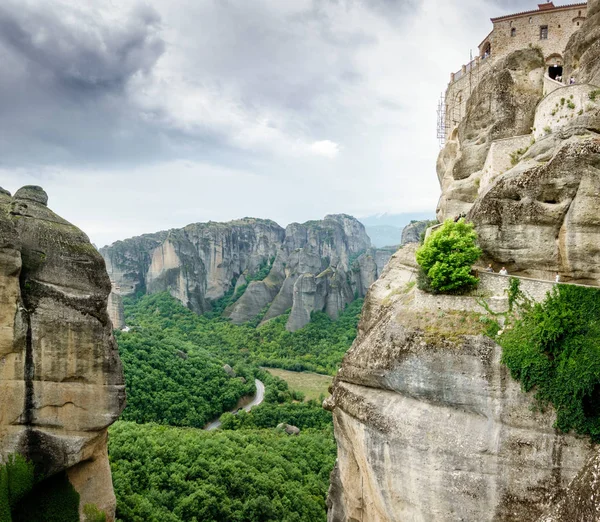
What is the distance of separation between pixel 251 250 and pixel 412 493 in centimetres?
8616

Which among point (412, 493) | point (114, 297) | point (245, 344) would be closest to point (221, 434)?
point (412, 493)

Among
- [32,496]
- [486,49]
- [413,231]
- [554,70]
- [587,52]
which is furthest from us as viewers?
[413,231]

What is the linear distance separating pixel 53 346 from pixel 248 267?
83.2 metres

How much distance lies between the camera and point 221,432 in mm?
29016

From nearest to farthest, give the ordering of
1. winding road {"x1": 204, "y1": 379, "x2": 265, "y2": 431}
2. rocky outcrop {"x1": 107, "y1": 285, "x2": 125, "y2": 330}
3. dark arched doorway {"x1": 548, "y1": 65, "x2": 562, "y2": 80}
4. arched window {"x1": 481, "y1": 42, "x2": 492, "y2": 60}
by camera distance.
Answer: dark arched doorway {"x1": 548, "y1": 65, "x2": 562, "y2": 80}, arched window {"x1": 481, "y1": 42, "x2": 492, "y2": 60}, winding road {"x1": 204, "y1": 379, "x2": 265, "y2": 431}, rocky outcrop {"x1": 107, "y1": 285, "x2": 125, "y2": 330}

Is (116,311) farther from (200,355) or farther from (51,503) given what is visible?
(51,503)

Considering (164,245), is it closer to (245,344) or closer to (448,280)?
(245,344)

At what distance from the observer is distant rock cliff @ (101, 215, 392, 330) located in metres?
73.8

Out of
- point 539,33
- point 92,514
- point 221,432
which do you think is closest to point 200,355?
point 221,432

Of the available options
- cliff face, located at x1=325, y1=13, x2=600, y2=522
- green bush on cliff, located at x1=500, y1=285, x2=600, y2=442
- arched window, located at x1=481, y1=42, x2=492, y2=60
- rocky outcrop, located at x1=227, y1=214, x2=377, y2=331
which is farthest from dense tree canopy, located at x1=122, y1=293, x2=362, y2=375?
green bush on cliff, located at x1=500, y1=285, x2=600, y2=442

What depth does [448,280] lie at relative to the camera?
43.7ft

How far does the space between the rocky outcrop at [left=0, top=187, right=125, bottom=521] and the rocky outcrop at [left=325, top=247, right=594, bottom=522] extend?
8.01 metres

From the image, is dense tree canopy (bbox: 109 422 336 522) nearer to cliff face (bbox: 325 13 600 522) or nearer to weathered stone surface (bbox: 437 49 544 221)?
cliff face (bbox: 325 13 600 522)

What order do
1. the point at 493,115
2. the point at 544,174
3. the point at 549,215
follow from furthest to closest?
the point at 493,115 < the point at 544,174 < the point at 549,215
